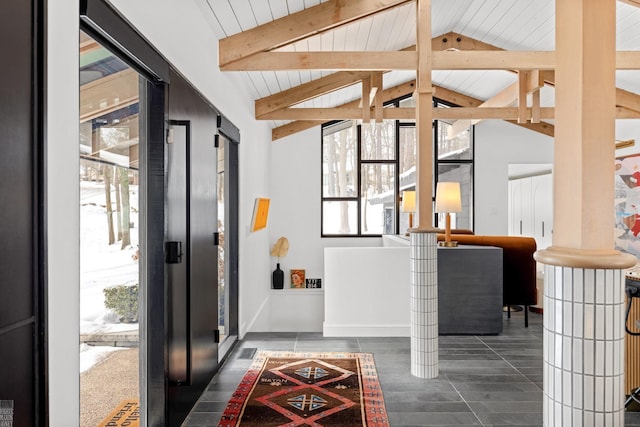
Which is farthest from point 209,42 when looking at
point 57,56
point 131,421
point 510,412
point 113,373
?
point 510,412

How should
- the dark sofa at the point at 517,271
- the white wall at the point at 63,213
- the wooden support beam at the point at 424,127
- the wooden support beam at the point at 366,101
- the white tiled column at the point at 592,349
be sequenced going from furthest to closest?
the wooden support beam at the point at 366,101
the dark sofa at the point at 517,271
the wooden support beam at the point at 424,127
the white tiled column at the point at 592,349
the white wall at the point at 63,213

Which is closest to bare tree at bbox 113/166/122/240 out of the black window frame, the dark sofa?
the dark sofa

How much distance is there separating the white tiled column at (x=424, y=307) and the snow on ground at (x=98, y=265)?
1.91m

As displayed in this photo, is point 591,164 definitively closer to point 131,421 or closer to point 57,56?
point 57,56

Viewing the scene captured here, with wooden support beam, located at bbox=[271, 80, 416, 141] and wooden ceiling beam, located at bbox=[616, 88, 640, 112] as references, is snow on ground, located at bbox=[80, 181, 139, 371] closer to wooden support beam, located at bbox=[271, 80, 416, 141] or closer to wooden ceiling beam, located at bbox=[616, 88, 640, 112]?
wooden support beam, located at bbox=[271, 80, 416, 141]

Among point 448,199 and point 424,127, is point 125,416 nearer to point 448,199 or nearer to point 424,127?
point 424,127

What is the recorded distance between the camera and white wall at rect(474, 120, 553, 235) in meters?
7.73

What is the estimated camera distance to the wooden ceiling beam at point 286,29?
136 inches

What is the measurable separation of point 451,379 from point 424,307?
52 cm

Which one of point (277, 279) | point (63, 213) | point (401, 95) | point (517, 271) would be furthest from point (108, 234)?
point (401, 95)

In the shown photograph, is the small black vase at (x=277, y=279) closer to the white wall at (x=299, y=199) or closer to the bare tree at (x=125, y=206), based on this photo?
the white wall at (x=299, y=199)

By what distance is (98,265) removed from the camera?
6.98ft

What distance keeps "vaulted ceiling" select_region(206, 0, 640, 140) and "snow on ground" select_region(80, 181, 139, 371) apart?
1.55 meters

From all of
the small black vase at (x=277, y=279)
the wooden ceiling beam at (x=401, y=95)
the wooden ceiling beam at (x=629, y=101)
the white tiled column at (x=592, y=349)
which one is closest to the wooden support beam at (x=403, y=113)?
the wooden ceiling beam at (x=629, y=101)
